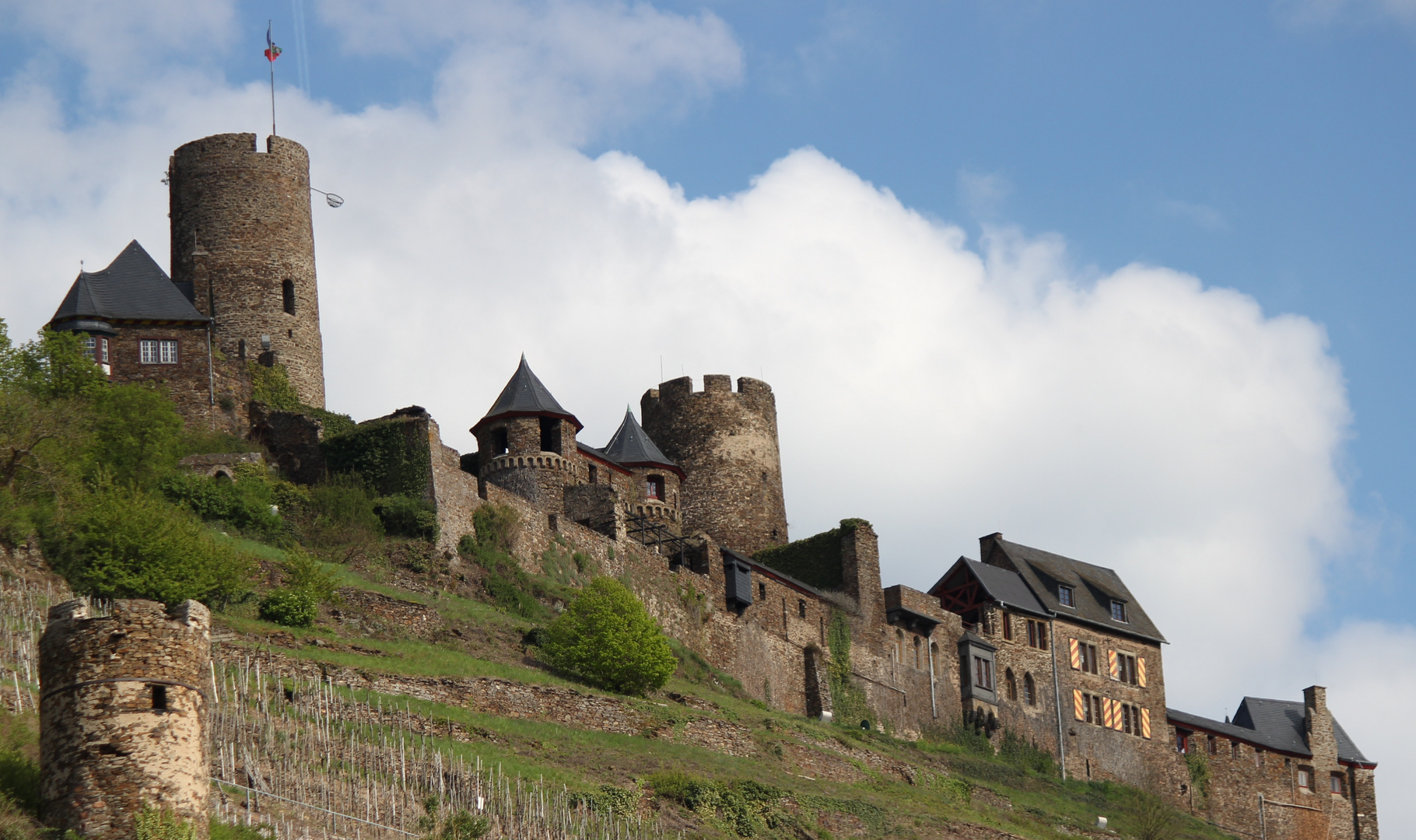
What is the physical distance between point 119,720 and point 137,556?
15395mm

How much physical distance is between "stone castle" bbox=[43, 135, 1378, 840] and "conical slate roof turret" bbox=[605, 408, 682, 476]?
11cm

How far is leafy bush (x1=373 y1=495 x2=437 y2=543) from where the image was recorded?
49.9m

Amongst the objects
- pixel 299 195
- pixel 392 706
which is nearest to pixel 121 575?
pixel 392 706

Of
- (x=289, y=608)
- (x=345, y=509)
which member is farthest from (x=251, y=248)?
(x=289, y=608)

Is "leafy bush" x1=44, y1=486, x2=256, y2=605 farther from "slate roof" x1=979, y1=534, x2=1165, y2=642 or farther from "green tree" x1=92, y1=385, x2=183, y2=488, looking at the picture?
"slate roof" x1=979, y1=534, x2=1165, y2=642

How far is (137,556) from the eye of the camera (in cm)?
4006

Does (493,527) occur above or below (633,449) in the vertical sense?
below

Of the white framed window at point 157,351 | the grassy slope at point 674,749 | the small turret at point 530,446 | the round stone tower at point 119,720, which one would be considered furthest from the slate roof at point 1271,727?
the round stone tower at point 119,720

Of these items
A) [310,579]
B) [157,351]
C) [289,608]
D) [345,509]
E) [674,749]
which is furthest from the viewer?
[157,351]

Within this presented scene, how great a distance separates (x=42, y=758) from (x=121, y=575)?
14.2m

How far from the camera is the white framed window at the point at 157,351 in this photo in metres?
55.8

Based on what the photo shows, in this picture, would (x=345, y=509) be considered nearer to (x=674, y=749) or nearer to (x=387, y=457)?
(x=387, y=457)

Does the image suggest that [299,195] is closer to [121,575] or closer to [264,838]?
[121,575]

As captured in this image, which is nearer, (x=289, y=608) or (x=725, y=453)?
(x=289, y=608)
